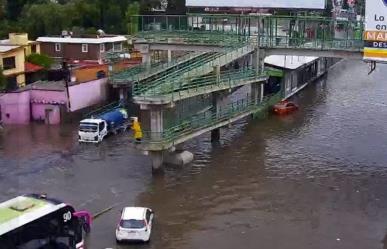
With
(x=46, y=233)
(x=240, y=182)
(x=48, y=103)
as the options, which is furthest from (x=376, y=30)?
(x=48, y=103)

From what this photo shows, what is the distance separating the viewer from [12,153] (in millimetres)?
26047

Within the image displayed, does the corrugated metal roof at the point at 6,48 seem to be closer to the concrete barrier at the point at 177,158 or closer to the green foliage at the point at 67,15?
the green foliage at the point at 67,15

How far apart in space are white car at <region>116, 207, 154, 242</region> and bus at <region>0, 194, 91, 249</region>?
9.06 ft

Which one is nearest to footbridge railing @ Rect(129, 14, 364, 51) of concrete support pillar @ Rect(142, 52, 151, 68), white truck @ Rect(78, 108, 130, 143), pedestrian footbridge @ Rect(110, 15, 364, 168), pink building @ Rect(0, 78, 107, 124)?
pedestrian footbridge @ Rect(110, 15, 364, 168)

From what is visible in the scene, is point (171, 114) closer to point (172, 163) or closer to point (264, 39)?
point (172, 163)

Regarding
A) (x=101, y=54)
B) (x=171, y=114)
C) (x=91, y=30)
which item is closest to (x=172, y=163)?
Result: (x=171, y=114)

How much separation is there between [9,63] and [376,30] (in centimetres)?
2073

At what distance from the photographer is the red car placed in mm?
33688

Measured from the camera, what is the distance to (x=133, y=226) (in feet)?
55.2

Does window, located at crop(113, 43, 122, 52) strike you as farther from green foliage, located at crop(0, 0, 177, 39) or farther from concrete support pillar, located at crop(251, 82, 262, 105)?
concrete support pillar, located at crop(251, 82, 262, 105)

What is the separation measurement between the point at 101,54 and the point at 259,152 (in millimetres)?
17601

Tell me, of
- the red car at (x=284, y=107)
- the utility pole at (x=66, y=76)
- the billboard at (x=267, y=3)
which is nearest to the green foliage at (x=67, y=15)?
the utility pole at (x=66, y=76)

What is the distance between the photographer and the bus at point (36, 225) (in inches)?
499

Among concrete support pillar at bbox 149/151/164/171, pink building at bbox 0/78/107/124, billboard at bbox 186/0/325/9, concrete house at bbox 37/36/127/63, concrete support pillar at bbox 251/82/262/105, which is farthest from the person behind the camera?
concrete house at bbox 37/36/127/63
